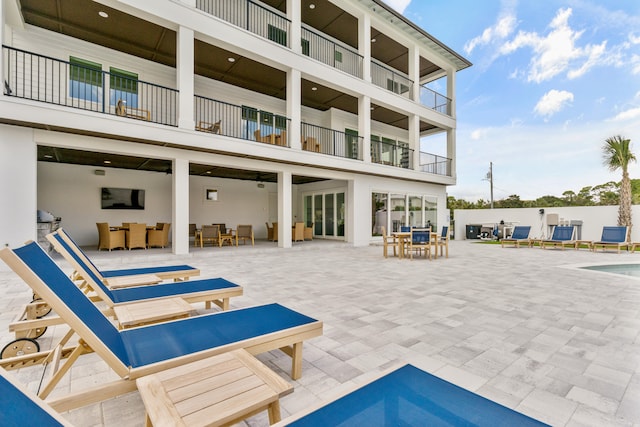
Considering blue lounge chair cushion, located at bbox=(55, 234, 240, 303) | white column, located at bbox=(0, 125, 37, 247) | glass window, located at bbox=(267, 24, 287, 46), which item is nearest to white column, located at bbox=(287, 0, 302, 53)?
glass window, located at bbox=(267, 24, 287, 46)

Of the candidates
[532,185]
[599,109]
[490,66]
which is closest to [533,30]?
[599,109]

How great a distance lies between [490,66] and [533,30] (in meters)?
12.3

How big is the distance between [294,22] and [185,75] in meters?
4.55

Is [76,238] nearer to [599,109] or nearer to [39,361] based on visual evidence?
[39,361]

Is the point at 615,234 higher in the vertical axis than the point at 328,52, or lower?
lower

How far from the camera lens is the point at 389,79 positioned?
52.0 ft

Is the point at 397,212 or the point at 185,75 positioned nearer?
the point at 185,75

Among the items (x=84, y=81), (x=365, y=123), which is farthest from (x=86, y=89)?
(x=365, y=123)

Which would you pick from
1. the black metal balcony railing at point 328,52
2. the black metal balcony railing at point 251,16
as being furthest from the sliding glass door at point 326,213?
the black metal balcony railing at point 251,16

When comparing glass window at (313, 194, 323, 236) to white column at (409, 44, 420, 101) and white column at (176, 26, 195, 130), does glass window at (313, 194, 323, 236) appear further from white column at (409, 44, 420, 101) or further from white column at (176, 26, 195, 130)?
white column at (176, 26, 195, 130)

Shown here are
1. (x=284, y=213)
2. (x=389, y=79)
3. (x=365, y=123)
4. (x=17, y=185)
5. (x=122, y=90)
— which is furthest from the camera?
(x=389, y=79)

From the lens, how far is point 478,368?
2352 mm

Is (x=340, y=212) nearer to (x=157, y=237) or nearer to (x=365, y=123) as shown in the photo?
(x=365, y=123)

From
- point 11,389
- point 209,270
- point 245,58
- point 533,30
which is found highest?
point 533,30
